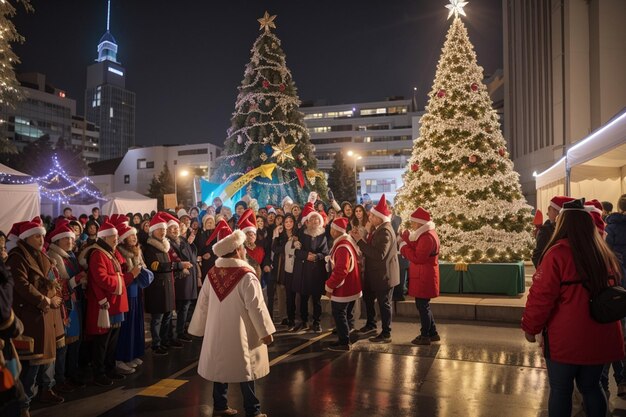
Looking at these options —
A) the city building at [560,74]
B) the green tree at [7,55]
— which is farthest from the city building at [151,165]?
the green tree at [7,55]

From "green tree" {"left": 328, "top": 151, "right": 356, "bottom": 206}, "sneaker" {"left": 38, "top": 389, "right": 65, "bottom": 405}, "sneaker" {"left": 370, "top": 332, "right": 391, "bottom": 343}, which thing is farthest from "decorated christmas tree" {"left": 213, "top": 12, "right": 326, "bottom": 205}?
"green tree" {"left": 328, "top": 151, "right": 356, "bottom": 206}

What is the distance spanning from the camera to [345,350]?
24.1ft

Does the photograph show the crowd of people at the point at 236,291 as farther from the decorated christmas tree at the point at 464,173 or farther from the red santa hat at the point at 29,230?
the decorated christmas tree at the point at 464,173

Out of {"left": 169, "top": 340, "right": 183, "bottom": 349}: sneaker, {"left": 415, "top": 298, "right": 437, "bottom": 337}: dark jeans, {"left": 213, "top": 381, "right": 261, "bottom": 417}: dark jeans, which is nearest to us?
{"left": 213, "top": 381, "right": 261, "bottom": 417}: dark jeans

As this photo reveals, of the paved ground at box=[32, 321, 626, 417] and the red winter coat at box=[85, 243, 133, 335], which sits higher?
the red winter coat at box=[85, 243, 133, 335]

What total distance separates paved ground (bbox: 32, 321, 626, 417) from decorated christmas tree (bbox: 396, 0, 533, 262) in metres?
4.21

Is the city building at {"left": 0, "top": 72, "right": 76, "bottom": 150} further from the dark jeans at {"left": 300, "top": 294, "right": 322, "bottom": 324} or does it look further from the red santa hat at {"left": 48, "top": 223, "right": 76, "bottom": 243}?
the red santa hat at {"left": 48, "top": 223, "right": 76, "bottom": 243}

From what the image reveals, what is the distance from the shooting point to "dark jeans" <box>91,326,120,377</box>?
19.8ft

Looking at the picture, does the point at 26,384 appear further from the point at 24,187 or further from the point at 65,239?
the point at 24,187

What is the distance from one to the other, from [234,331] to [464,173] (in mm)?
9346

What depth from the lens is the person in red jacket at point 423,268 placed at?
24.4 ft

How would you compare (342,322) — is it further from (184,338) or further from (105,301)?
(105,301)

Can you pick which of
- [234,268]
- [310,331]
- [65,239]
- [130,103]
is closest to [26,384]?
[65,239]

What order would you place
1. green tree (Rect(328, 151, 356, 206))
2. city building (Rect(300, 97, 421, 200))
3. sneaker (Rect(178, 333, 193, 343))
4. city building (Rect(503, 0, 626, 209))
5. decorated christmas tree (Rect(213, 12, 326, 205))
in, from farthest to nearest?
city building (Rect(300, 97, 421, 200)) < green tree (Rect(328, 151, 356, 206)) < city building (Rect(503, 0, 626, 209)) < decorated christmas tree (Rect(213, 12, 326, 205)) < sneaker (Rect(178, 333, 193, 343))
